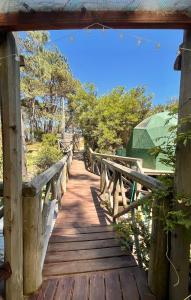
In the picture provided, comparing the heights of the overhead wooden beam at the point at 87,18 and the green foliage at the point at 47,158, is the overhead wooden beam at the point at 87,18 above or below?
above

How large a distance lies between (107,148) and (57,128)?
38.9 ft

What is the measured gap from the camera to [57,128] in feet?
75.0

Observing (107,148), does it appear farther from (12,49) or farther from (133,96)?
(12,49)

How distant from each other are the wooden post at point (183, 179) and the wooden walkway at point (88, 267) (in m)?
0.37

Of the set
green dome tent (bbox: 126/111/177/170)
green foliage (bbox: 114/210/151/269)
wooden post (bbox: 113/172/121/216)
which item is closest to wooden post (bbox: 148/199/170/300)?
green foliage (bbox: 114/210/151/269)

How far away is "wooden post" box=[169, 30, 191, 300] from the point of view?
1.51 metres

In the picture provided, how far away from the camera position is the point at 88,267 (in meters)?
2.24

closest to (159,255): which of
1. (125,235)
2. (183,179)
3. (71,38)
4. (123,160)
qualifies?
(183,179)

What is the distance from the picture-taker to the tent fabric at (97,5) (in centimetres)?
132

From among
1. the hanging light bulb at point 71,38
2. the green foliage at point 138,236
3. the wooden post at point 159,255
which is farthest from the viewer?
the green foliage at point 138,236

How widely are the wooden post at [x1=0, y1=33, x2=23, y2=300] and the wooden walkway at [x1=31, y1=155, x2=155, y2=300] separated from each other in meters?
0.45

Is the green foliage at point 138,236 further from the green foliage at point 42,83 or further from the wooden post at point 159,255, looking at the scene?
the green foliage at point 42,83

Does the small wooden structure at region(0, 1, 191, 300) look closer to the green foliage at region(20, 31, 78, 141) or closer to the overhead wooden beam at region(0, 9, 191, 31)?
the overhead wooden beam at region(0, 9, 191, 31)

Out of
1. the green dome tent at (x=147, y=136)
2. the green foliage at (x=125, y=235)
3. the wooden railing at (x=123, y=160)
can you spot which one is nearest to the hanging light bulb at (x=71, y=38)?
the green foliage at (x=125, y=235)
